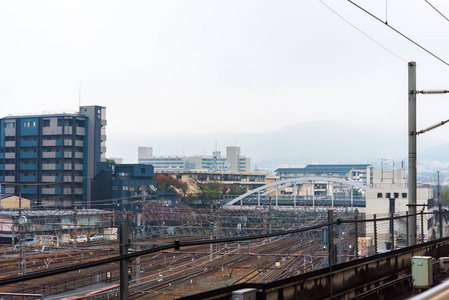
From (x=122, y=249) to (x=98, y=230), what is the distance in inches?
2094

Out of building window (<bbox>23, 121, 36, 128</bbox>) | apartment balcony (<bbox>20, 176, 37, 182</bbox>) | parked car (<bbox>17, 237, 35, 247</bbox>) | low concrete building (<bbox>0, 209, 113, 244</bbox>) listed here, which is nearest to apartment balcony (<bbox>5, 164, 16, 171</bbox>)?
apartment balcony (<bbox>20, 176, 37, 182</bbox>)

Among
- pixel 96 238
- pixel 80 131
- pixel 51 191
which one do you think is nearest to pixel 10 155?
pixel 51 191

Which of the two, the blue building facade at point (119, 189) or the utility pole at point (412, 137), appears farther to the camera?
the blue building facade at point (119, 189)

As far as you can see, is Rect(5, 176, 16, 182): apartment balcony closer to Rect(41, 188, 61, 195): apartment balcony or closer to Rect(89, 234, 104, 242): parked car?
Rect(41, 188, 61, 195): apartment balcony

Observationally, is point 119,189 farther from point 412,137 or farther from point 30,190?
point 412,137

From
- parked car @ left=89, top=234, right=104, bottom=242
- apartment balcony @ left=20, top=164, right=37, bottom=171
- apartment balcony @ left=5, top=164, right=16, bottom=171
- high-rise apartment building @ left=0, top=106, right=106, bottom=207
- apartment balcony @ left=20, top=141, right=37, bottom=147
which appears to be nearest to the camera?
parked car @ left=89, top=234, right=104, bottom=242

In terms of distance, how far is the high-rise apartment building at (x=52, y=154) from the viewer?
71438mm

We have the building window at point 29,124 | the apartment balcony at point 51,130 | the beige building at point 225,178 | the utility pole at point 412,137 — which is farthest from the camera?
the beige building at point 225,178

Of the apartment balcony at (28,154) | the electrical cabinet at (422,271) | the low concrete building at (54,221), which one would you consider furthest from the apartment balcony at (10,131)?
the electrical cabinet at (422,271)

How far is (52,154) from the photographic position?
239 feet

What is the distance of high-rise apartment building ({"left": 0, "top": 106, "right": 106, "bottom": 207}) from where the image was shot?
71.4 meters

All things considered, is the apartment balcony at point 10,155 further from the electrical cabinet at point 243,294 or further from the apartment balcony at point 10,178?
the electrical cabinet at point 243,294

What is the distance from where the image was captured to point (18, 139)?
2928 inches

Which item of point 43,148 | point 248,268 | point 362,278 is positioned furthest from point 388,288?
A: point 43,148
